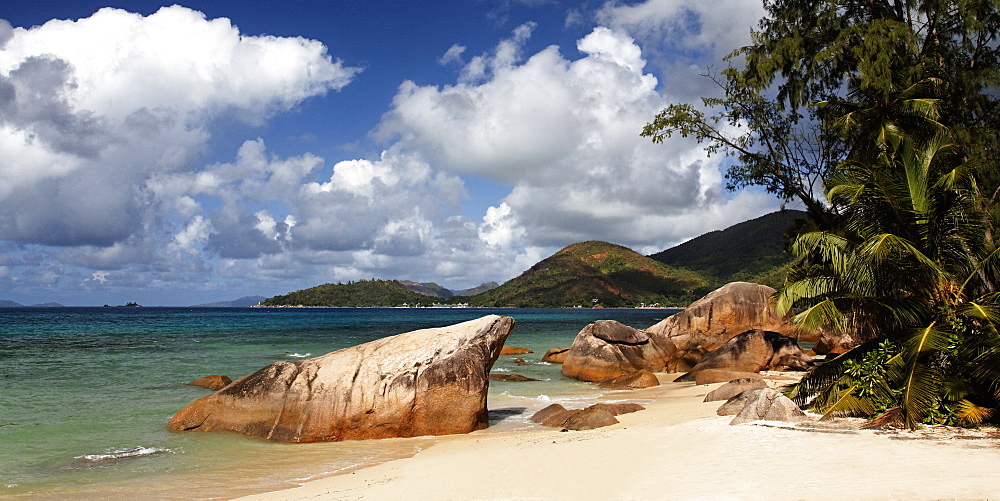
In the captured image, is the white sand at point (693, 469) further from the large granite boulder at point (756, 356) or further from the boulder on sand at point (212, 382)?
the large granite boulder at point (756, 356)

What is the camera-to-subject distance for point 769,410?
10.2m

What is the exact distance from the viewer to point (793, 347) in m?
22.8

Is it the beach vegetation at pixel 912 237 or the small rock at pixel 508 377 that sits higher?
the beach vegetation at pixel 912 237

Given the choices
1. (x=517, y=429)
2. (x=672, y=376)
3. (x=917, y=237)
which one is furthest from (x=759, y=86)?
(x=517, y=429)

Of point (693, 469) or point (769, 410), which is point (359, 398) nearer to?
point (693, 469)

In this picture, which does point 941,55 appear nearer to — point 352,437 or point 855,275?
point 855,275

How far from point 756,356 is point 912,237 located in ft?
Result: 41.1

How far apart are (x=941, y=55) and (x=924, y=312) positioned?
8.98 m

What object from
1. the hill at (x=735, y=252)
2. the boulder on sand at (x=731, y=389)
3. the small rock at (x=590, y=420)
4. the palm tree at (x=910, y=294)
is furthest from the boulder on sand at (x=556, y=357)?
the hill at (x=735, y=252)

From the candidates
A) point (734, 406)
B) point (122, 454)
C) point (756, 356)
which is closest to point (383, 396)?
point (122, 454)

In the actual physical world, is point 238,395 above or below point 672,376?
above

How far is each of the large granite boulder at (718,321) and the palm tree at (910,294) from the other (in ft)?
56.0

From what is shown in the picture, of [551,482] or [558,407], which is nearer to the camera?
[551,482]

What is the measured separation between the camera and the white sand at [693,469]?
20.2 ft
